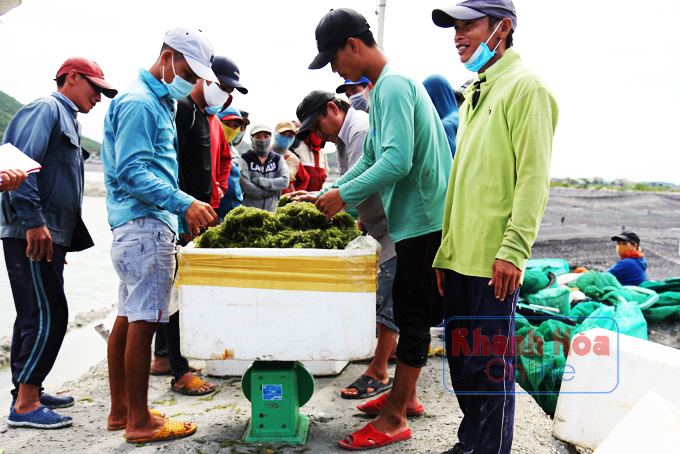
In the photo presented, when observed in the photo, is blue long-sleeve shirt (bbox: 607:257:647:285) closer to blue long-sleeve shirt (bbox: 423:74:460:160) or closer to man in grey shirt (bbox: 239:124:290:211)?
blue long-sleeve shirt (bbox: 423:74:460:160)

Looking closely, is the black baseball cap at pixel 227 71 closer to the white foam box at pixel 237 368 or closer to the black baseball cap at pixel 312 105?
the black baseball cap at pixel 312 105

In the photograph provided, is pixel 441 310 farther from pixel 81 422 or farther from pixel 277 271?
pixel 81 422

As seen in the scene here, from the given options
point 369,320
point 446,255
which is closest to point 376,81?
point 446,255

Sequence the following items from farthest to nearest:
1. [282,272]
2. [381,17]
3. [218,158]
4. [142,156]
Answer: [381,17] → [218,158] → [142,156] → [282,272]

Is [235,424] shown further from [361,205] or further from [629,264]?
[629,264]

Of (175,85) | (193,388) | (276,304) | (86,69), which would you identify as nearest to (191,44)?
(175,85)

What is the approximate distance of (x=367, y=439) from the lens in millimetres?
2635

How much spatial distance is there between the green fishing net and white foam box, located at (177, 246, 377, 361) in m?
0.15

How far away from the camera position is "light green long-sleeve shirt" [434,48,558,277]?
6.35ft

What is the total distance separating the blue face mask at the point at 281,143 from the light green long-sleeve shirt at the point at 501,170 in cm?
445

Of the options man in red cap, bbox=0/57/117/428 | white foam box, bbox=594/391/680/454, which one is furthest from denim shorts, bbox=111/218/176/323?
white foam box, bbox=594/391/680/454

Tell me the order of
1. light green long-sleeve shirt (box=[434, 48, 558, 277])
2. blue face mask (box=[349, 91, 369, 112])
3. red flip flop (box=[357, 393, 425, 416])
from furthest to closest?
blue face mask (box=[349, 91, 369, 112]) < red flip flop (box=[357, 393, 425, 416]) < light green long-sleeve shirt (box=[434, 48, 558, 277])

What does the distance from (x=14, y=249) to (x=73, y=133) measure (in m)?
0.83

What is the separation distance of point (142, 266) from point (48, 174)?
1.07 metres
